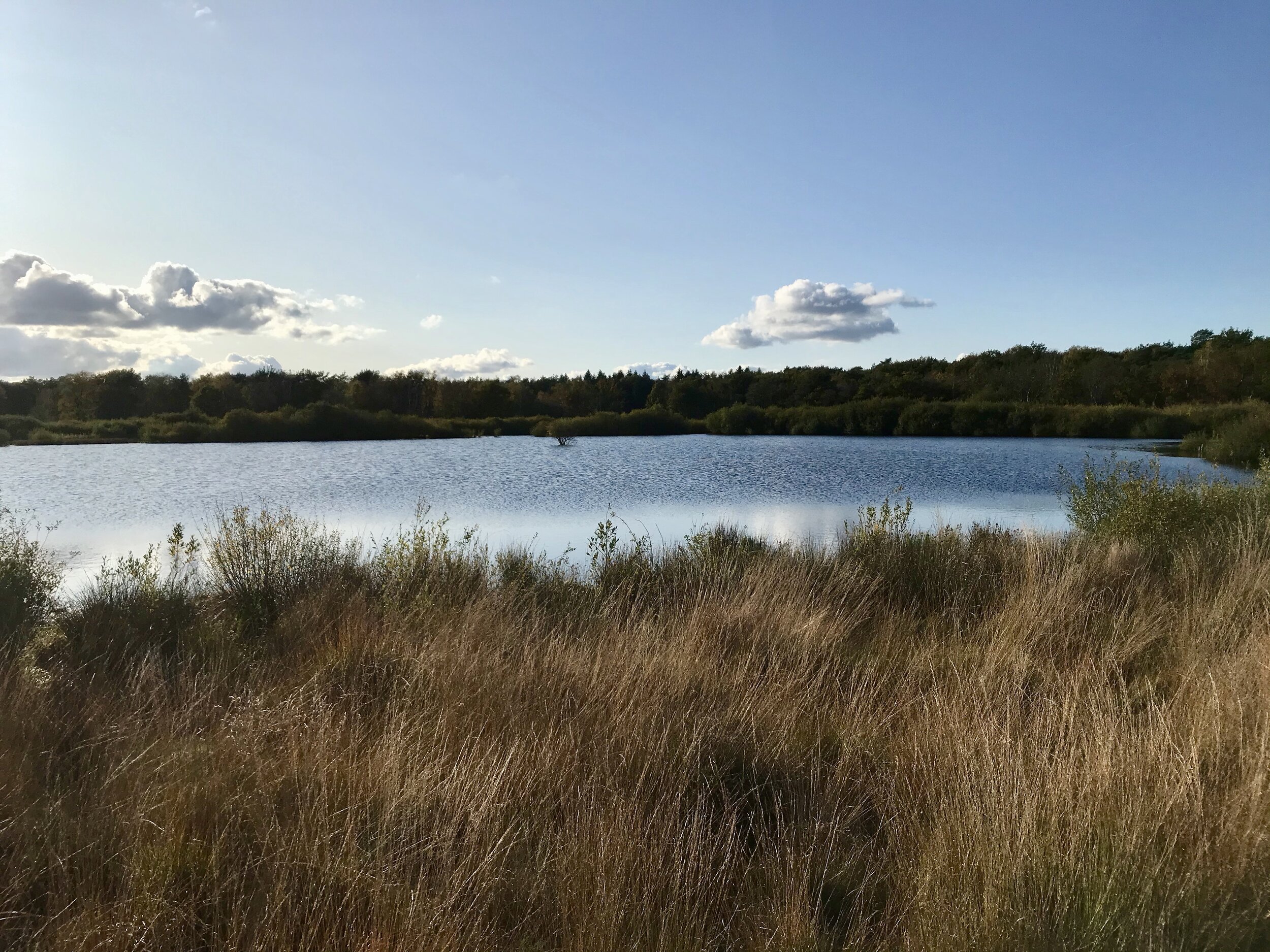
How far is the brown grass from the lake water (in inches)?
211

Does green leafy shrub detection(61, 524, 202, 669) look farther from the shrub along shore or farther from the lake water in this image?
the shrub along shore

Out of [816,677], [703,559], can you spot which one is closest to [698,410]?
[703,559]

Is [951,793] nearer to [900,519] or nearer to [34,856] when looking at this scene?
[34,856]

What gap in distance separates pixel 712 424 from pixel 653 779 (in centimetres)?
4627

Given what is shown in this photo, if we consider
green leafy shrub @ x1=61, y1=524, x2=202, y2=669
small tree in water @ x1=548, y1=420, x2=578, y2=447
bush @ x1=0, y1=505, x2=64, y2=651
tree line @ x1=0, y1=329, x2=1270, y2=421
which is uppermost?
tree line @ x1=0, y1=329, x2=1270, y2=421

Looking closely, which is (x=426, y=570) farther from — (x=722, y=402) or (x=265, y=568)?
(x=722, y=402)

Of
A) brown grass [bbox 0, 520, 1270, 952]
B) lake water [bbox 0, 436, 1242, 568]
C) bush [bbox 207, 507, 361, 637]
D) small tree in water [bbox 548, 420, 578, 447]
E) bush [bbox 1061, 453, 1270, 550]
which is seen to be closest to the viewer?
brown grass [bbox 0, 520, 1270, 952]

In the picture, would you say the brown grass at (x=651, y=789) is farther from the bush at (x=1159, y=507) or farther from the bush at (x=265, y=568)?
the bush at (x=1159, y=507)

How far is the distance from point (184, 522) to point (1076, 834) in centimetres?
1474

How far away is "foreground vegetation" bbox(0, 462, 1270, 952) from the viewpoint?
2477mm

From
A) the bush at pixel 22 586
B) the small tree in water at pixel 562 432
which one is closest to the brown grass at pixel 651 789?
the bush at pixel 22 586

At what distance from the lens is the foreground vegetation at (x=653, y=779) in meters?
2.48

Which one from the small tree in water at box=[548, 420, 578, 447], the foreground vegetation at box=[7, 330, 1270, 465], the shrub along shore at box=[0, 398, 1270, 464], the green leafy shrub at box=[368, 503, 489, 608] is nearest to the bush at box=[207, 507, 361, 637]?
the green leafy shrub at box=[368, 503, 489, 608]

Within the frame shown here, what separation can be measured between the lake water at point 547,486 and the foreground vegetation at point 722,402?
6051mm
